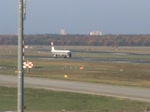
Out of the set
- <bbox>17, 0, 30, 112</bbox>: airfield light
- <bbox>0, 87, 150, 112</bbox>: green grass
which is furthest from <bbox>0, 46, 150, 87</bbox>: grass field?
<bbox>17, 0, 30, 112</bbox>: airfield light

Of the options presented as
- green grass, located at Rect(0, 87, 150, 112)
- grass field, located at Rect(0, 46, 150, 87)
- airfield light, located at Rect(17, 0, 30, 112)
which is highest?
airfield light, located at Rect(17, 0, 30, 112)

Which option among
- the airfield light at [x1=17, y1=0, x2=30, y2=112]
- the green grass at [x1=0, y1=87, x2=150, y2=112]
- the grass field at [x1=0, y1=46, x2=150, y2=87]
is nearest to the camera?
the airfield light at [x1=17, y1=0, x2=30, y2=112]

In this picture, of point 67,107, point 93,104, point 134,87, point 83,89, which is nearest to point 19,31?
point 67,107

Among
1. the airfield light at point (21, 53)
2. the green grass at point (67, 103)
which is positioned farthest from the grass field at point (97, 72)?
the airfield light at point (21, 53)

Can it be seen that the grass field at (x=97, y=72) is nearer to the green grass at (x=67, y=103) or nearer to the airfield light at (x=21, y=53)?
the green grass at (x=67, y=103)

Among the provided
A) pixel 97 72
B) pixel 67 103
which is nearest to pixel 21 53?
pixel 67 103

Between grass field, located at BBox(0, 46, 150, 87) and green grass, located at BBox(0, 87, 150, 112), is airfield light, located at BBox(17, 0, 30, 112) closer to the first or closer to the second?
green grass, located at BBox(0, 87, 150, 112)

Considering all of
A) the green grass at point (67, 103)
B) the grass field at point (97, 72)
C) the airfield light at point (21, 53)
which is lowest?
the grass field at point (97, 72)

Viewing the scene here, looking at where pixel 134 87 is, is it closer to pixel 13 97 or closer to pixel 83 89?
pixel 83 89

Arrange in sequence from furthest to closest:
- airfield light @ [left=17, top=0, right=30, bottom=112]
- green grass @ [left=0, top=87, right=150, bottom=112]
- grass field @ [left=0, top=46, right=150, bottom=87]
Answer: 1. grass field @ [left=0, top=46, right=150, bottom=87]
2. green grass @ [left=0, top=87, right=150, bottom=112]
3. airfield light @ [left=17, top=0, right=30, bottom=112]
